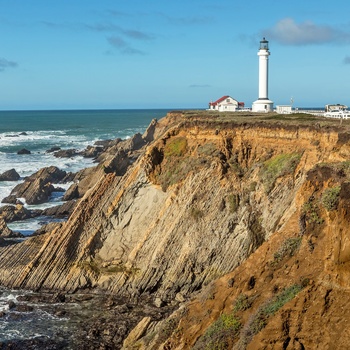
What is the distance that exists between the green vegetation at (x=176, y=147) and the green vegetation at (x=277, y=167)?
18.3 feet

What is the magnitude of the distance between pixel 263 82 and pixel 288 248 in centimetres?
3954

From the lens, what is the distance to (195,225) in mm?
30312

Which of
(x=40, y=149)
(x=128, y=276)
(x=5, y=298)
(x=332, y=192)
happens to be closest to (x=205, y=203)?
(x=128, y=276)

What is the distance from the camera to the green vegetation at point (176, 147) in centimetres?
3447

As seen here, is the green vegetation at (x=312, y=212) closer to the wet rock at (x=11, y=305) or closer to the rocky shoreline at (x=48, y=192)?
the wet rock at (x=11, y=305)

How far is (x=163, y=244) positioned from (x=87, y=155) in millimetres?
56959

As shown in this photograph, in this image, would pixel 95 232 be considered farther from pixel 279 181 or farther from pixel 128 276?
pixel 279 181

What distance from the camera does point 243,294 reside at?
60.3 ft

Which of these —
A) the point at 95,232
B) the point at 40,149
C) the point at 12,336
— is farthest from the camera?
the point at 40,149

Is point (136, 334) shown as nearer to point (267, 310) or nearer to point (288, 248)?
point (288, 248)

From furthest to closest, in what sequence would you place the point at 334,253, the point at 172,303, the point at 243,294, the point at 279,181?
the point at 279,181 → the point at 172,303 → the point at 243,294 → the point at 334,253

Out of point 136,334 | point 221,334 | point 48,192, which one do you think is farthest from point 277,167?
point 48,192

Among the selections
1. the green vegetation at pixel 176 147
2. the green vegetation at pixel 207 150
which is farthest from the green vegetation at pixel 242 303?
the green vegetation at pixel 176 147

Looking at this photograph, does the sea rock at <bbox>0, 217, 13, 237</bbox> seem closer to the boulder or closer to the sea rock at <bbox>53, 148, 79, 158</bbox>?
the boulder
